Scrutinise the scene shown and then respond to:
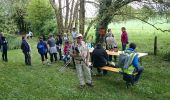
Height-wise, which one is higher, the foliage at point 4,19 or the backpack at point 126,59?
the foliage at point 4,19

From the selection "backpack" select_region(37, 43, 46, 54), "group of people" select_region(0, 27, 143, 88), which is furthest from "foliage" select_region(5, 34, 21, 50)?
"backpack" select_region(37, 43, 46, 54)

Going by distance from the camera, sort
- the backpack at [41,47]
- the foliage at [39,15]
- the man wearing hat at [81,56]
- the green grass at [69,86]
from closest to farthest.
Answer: the green grass at [69,86] < the man wearing hat at [81,56] < the backpack at [41,47] < the foliage at [39,15]

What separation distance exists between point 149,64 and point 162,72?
108 inches

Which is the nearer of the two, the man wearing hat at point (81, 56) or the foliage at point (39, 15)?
the man wearing hat at point (81, 56)

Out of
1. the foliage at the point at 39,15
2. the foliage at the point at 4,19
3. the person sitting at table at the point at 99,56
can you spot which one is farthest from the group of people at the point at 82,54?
the foliage at the point at 39,15

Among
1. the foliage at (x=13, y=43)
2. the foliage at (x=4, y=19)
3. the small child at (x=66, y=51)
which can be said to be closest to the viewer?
the small child at (x=66, y=51)

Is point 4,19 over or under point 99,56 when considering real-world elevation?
over

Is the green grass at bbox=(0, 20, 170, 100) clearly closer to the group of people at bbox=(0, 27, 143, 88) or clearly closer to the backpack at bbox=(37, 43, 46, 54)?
the group of people at bbox=(0, 27, 143, 88)

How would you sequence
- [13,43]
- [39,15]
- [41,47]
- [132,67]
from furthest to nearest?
1. [39,15]
2. [13,43]
3. [41,47]
4. [132,67]

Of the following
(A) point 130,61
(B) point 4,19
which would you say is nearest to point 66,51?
(A) point 130,61

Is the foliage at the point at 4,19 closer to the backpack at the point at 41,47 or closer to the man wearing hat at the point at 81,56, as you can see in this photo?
the backpack at the point at 41,47

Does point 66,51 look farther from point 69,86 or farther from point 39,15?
point 39,15

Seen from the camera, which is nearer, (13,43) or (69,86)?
(69,86)

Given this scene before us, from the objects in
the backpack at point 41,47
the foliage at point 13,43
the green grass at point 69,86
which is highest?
the backpack at point 41,47
